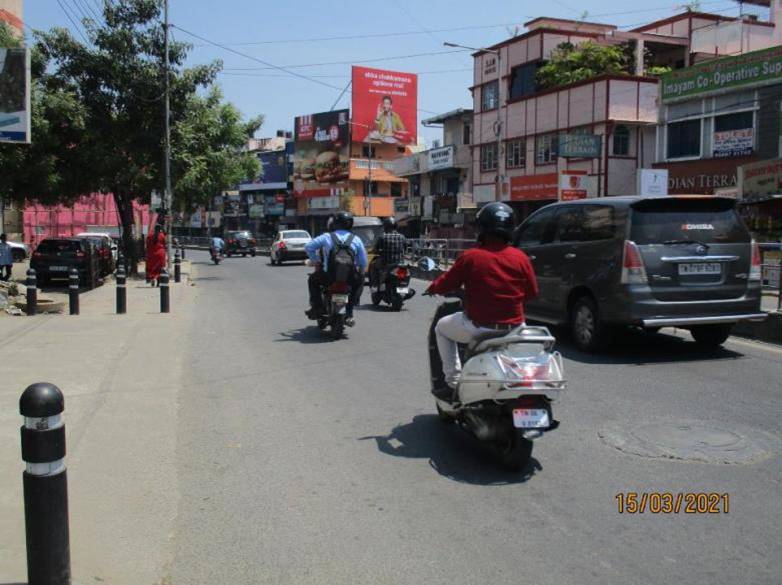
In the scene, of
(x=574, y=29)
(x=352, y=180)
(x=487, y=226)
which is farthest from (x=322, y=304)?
(x=352, y=180)

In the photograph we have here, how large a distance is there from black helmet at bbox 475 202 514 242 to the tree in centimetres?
2178

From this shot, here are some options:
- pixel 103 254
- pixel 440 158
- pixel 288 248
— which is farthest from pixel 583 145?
pixel 103 254

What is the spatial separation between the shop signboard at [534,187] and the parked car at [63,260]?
19.8m

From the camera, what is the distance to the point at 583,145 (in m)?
30.0

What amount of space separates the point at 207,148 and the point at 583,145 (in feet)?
47.7

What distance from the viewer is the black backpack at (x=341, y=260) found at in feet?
35.0

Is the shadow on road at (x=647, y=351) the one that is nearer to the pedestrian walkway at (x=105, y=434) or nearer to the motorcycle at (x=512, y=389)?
the motorcycle at (x=512, y=389)

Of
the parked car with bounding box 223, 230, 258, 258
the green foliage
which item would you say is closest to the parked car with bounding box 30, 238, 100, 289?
the green foliage

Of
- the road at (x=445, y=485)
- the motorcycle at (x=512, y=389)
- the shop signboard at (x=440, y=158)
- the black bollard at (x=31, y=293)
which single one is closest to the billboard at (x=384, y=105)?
the shop signboard at (x=440, y=158)

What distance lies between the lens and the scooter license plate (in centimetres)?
470

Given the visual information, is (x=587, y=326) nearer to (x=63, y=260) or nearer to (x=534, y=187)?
(x=63, y=260)

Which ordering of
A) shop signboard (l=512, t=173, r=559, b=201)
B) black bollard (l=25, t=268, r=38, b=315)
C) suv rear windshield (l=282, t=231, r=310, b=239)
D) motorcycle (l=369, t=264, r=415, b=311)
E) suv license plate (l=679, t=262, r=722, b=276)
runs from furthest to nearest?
suv rear windshield (l=282, t=231, r=310, b=239)
shop signboard (l=512, t=173, r=559, b=201)
motorcycle (l=369, t=264, r=415, b=311)
black bollard (l=25, t=268, r=38, b=315)
suv license plate (l=679, t=262, r=722, b=276)
